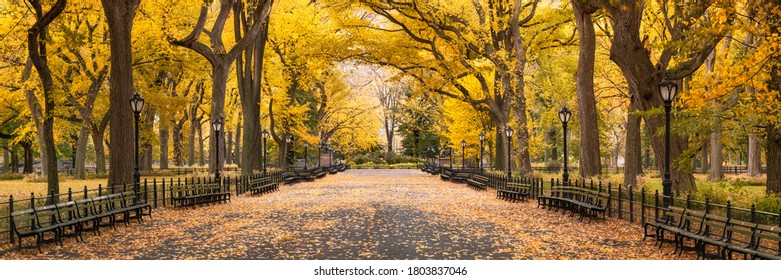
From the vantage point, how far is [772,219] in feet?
48.6

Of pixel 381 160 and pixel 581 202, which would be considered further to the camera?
pixel 381 160

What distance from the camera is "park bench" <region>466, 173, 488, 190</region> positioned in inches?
1328

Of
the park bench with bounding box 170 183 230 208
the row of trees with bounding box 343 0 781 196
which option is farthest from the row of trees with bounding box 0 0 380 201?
the row of trees with bounding box 343 0 781 196

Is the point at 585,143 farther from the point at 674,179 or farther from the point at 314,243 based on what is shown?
the point at 314,243

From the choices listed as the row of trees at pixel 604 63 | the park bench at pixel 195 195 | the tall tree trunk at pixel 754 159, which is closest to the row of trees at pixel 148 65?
the park bench at pixel 195 195

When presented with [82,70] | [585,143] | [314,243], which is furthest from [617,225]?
[82,70]

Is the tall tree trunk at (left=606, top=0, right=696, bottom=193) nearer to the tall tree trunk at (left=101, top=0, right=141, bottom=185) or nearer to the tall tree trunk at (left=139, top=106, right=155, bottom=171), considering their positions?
the tall tree trunk at (left=101, top=0, right=141, bottom=185)

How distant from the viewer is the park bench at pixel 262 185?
29284mm

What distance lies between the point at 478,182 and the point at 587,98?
10.3m

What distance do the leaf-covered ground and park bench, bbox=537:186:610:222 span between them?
0.36 m

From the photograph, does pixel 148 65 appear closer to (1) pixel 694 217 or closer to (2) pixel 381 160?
(1) pixel 694 217

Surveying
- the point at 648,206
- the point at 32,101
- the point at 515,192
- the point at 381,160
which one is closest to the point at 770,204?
the point at 648,206

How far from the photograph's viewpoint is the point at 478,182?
3503cm

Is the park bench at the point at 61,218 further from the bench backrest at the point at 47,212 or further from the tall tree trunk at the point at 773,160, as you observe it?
the tall tree trunk at the point at 773,160
